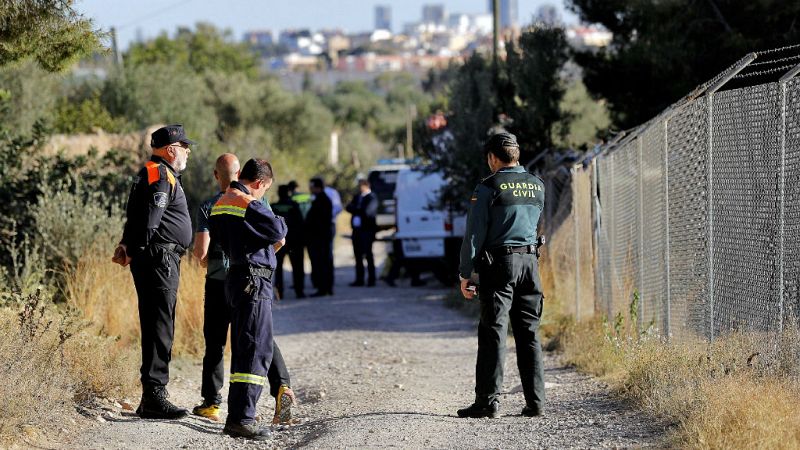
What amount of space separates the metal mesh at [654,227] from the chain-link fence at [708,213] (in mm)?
12

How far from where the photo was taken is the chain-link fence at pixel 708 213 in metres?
7.50

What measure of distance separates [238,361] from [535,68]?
12.1 meters

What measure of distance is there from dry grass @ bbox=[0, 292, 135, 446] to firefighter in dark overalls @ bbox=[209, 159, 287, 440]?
1.18m

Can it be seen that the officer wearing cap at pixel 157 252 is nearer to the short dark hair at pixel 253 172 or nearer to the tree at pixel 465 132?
the short dark hair at pixel 253 172

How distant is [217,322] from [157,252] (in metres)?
0.65

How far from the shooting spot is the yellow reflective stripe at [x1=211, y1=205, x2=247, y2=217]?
8219 millimetres

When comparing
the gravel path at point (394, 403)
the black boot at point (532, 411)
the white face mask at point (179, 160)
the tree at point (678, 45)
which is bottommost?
the gravel path at point (394, 403)

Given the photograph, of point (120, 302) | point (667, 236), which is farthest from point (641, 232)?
point (120, 302)

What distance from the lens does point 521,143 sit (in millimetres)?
19797

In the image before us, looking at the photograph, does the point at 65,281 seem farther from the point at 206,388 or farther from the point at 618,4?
the point at 618,4

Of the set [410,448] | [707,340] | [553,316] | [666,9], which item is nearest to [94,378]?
[410,448]

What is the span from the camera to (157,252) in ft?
28.9

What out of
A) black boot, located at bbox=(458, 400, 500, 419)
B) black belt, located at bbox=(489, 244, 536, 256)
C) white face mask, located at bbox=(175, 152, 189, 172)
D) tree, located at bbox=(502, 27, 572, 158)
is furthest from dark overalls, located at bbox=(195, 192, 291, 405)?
tree, located at bbox=(502, 27, 572, 158)

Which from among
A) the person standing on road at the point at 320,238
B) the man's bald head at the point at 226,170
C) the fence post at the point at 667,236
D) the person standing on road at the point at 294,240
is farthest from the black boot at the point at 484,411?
the person standing on road at the point at 320,238
